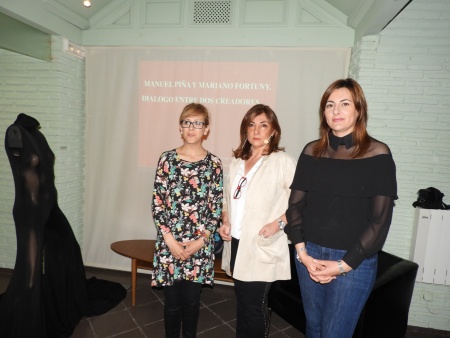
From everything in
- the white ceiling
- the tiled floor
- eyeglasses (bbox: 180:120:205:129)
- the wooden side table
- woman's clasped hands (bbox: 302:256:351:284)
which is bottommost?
the tiled floor

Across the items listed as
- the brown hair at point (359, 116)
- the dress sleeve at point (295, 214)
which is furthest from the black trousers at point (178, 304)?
the brown hair at point (359, 116)

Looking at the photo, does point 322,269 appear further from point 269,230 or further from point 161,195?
point 161,195

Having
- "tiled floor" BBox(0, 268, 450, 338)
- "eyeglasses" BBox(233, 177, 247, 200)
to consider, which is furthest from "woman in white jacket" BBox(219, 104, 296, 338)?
"tiled floor" BBox(0, 268, 450, 338)

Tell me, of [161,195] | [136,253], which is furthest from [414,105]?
[136,253]

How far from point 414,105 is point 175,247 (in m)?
2.47

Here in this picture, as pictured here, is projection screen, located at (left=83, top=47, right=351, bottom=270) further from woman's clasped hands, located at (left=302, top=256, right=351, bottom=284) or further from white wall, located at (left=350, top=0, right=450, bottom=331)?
woman's clasped hands, located at (left=302, top=256, right=351, bottom=284)

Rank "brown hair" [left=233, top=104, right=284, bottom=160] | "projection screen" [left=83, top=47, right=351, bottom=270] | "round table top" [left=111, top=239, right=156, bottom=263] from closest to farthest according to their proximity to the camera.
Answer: "brown hair" [left=233, top=104, right=284, bottom=160], "round table top" [left=111, top=239, right=156, bottom=263], "projection screen" [left=83, top=47, right=351, bottom=270]

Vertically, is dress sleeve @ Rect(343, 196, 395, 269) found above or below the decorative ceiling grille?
below

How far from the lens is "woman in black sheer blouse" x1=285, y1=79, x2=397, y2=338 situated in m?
1.35

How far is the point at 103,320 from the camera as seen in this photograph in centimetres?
271

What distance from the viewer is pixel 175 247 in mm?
1910

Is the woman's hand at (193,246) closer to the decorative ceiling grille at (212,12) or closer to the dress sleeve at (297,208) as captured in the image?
the dress sleeve at (297,208)

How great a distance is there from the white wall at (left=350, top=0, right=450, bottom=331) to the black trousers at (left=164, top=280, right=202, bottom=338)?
6.56 ft

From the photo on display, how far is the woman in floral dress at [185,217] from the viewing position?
1.96 metres
